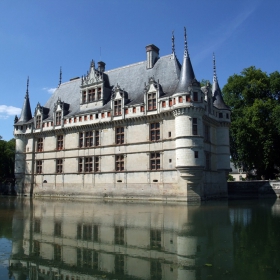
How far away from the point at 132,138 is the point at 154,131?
2.32 metres

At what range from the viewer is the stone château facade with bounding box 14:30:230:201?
26.3 meters

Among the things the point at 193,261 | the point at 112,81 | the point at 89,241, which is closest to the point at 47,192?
the point at 112,81

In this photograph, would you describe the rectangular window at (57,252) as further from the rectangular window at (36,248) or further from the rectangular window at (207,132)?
the rectangular window at (207,132)

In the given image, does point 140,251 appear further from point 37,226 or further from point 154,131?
point 154,131

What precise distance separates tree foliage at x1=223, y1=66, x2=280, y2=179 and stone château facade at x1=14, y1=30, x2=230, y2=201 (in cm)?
383

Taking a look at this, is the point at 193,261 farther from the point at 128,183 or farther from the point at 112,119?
the point at 112,119

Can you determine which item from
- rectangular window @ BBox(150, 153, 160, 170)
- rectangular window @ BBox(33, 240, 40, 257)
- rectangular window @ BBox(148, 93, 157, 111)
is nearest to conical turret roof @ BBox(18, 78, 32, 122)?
rectangular window @ BBox(148, 93, 157, 111)

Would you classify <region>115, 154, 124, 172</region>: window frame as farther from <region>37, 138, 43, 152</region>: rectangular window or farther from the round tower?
<region>37, 138, 43, 152</region>: rectangular window

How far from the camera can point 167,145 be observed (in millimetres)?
27406

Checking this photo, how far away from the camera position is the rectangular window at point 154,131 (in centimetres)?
2826

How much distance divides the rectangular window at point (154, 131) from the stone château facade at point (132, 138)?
9cm

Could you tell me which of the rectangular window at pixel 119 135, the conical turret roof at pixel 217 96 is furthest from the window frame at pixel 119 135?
the conical turret roof at pixel 217 96

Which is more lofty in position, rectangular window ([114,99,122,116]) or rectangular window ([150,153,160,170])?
rectangular window ([114,99,122,116])

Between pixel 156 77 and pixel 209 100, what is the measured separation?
560cm
